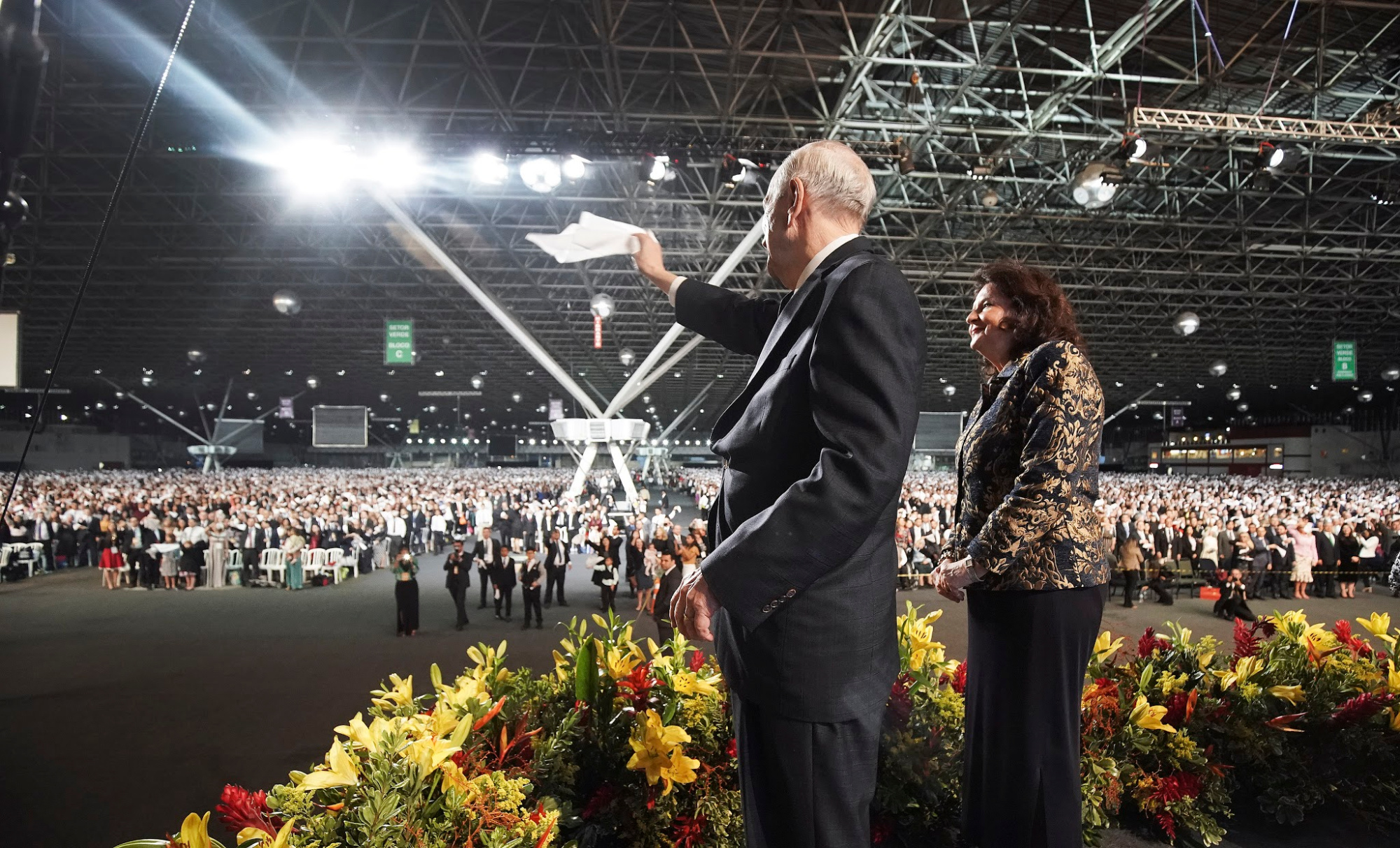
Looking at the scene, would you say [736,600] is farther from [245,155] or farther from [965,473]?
[245,155]

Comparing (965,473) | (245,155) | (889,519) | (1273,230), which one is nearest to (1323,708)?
(965,473)

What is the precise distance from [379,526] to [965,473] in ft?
49.1

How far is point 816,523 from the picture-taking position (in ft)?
3.40

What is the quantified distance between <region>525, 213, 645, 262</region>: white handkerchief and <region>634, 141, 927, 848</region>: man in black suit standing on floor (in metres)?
0.61

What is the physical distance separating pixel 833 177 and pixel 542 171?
31.6 ft

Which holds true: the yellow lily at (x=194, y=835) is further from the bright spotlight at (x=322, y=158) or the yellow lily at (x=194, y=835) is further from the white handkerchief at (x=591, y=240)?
the bright spotlight at (x=322, y=158)

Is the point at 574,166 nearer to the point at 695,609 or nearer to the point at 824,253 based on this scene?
the point at 824,253

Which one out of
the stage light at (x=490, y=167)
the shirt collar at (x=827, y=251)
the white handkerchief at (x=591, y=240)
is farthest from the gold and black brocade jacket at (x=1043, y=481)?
the stage light at (x=490, y=167)

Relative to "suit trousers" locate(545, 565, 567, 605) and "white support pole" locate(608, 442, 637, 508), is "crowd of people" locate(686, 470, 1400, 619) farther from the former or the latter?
"white support pole" locate(608, 442, 637, 508)

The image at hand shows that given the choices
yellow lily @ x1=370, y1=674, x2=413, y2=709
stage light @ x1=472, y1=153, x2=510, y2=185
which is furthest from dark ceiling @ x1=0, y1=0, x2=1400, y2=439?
yellow lily @ x1=370, y1=674, x2=413, y2=709

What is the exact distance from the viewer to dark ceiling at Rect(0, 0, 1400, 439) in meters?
8.92

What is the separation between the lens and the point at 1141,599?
10867 millimetres

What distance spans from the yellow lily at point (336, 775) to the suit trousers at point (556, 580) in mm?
8689

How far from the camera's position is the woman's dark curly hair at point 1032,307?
1.86 metres
